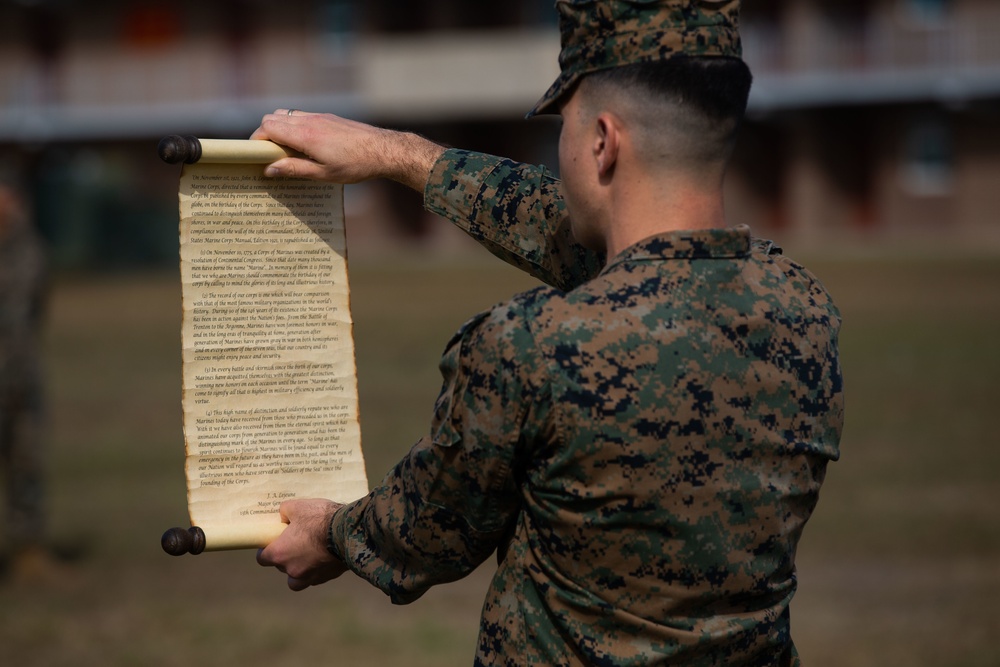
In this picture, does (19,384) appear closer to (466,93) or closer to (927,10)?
(466,93)

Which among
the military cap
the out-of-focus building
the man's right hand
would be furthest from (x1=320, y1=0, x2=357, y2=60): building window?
the military cap

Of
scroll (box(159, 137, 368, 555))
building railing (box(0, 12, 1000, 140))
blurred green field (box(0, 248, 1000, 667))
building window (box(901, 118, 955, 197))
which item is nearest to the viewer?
scroll (box(159, 137, 368, 555))

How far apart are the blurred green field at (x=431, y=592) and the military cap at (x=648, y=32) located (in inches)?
194

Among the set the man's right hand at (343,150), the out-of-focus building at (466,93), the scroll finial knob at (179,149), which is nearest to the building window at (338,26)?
the out-of-focus building at (466,93)

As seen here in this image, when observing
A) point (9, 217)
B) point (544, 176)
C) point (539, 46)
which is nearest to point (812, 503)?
point (544, 176)

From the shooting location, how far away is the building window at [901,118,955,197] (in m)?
33.4

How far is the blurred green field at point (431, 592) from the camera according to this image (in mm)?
6914

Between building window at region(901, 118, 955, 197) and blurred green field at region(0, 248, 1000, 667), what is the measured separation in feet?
47.6

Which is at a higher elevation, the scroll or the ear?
the ear

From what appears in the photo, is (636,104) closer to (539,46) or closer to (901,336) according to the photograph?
(901,336)

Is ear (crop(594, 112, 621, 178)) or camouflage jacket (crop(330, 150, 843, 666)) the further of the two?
ear (crop(594, 112, 621, 178))

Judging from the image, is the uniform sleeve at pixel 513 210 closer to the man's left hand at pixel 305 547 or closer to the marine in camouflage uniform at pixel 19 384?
the man's left hand at pixel 305 547

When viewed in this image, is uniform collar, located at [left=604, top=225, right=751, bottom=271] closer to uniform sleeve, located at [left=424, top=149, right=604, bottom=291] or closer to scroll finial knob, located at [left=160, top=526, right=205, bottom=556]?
uniform sleeve, located at [left=424, top=149, right=604, bottom=291]

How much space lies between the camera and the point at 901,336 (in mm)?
18656
